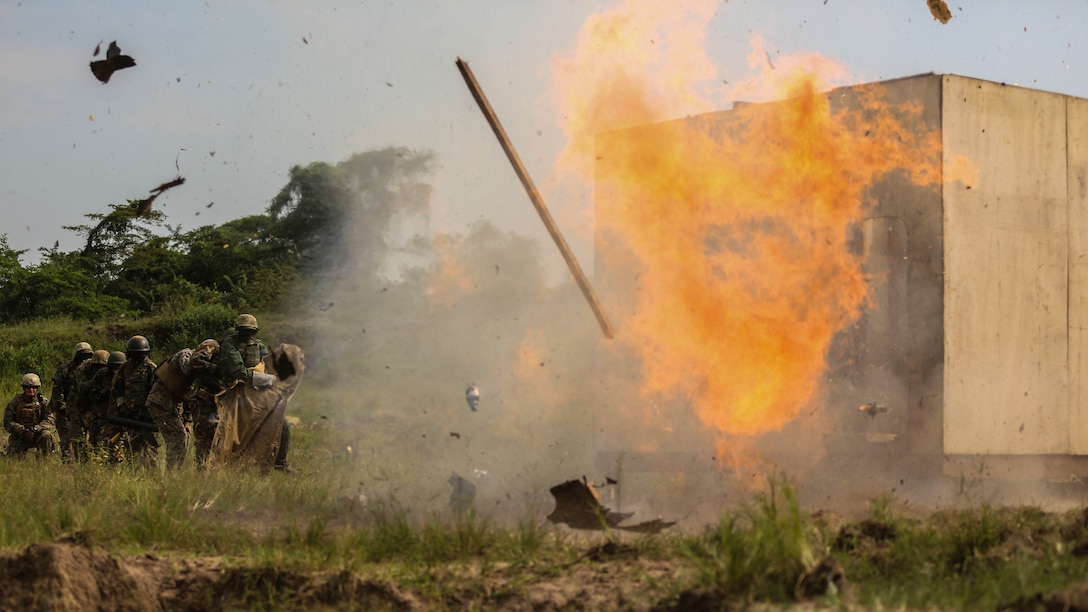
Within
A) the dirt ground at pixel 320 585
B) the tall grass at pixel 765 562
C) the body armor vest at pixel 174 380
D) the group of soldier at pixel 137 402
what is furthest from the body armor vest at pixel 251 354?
the tall grass at pixel 765 562

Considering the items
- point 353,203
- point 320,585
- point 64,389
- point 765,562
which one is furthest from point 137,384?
point 765,562

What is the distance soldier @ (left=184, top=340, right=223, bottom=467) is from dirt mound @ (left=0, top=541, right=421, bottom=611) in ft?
16.1

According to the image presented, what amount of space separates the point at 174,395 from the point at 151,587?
5.34 metres

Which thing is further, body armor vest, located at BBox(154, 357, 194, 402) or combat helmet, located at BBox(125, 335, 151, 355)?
combat helmet, located at BBox(125, 335, 151, 355)

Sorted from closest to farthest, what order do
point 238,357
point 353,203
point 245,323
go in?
point 238,357, point 245,323, point 353,203

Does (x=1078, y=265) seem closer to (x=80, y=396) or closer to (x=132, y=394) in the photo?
(x=132, y=394)

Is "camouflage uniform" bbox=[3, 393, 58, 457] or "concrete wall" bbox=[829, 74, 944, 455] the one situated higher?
"concrete wall" bbox=[829, 74, 944, 455]

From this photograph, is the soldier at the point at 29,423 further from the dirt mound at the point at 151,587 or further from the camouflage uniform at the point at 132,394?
the dirt mound at the point at 151,587

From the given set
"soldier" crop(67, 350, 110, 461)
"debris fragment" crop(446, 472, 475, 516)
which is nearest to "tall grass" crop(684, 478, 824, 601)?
"debris fragment" crop(446, 472, 475, 516)

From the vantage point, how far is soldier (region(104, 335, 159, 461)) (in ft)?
40.1

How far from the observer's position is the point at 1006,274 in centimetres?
958

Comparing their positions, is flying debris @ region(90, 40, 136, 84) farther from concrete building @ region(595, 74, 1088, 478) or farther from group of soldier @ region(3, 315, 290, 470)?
concrete building @ region(595, 74, 1088, 478)

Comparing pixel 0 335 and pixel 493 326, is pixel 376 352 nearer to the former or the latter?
pixel 493 326

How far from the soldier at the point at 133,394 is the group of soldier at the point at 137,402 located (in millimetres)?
12
